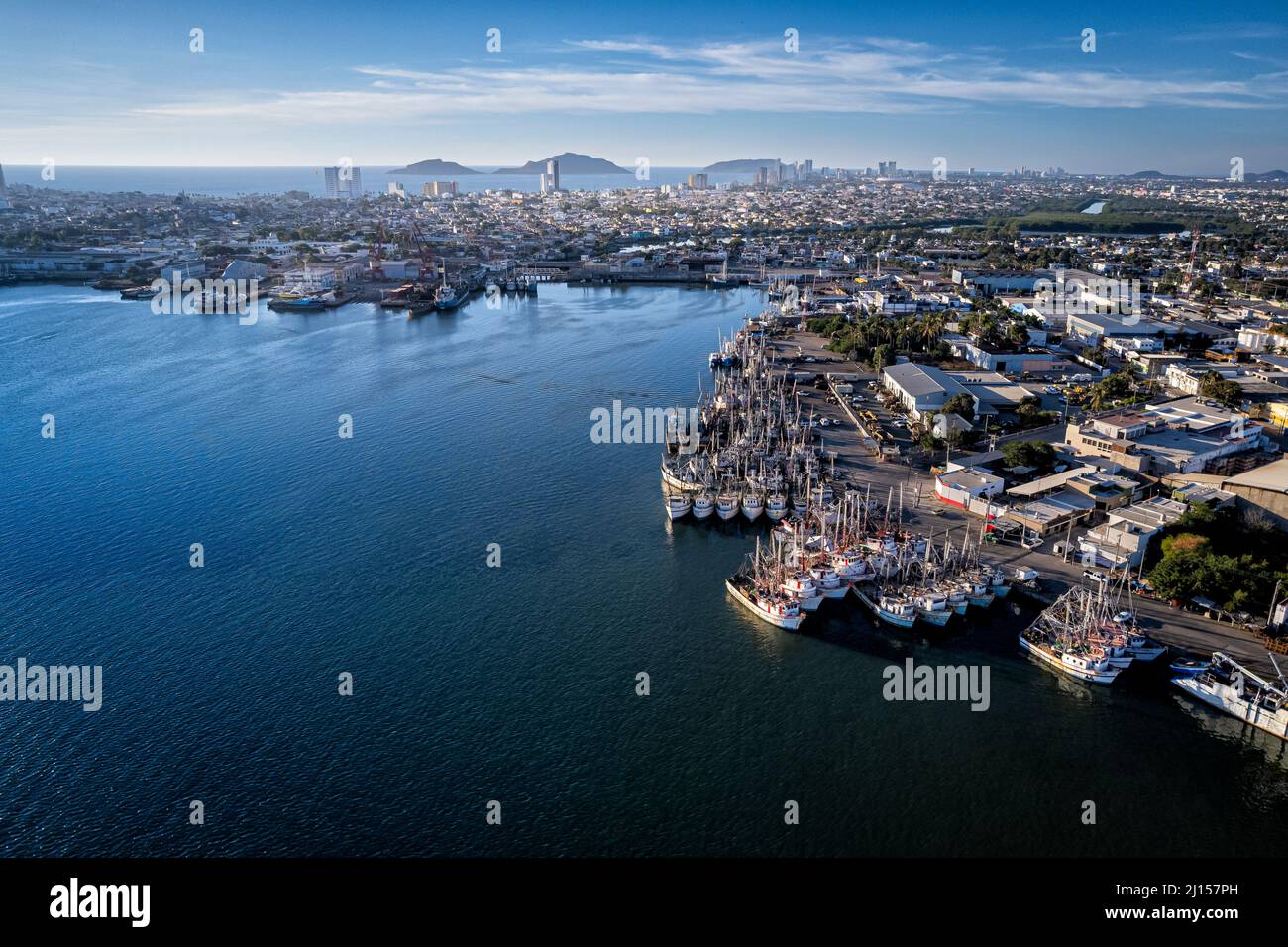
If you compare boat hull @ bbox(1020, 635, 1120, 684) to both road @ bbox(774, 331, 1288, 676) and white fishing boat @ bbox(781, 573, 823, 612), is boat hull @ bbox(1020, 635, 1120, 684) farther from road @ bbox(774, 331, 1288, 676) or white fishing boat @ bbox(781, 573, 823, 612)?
white fishing boat @ bbox(781, 573, 823, 612)

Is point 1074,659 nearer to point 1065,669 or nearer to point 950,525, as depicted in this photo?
point 1065,669

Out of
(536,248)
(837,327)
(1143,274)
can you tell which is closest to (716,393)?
(837,327)

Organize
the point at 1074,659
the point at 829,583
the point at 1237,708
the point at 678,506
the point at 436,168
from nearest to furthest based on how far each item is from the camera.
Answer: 1. the point at 1237,708
2. the point at 1074,659
3. the point at 829,583
4. the point at 678,506
5. the point at 436,168

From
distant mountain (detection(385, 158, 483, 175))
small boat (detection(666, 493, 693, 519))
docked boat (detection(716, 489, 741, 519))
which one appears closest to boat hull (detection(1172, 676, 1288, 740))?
docked boat (detection(716, 489, 741, 519))

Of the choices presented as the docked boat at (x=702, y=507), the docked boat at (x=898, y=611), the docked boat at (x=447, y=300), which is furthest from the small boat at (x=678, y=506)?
the docked boat at (x=447, y=300)

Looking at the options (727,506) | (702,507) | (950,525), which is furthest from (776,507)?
(950,525)

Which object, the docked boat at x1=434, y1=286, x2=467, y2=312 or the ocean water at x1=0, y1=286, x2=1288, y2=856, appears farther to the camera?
the docked boat at x1=434, y1=286, x2=467, y2=312

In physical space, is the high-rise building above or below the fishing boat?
above
